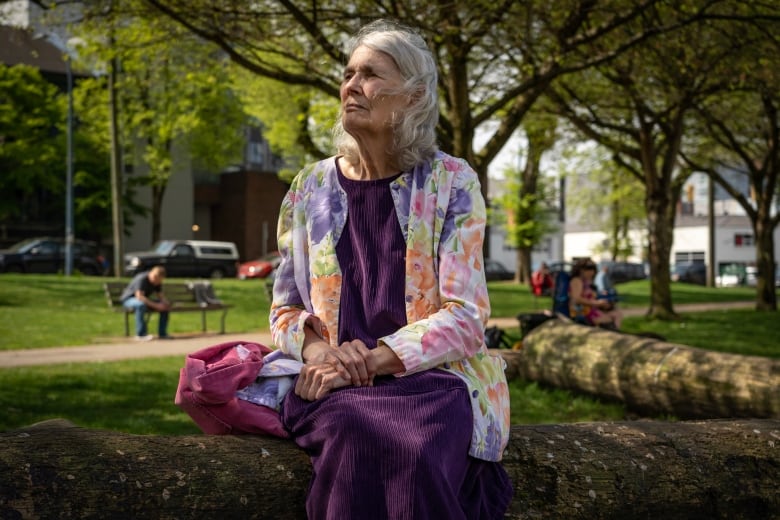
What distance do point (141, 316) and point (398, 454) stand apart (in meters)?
14.7

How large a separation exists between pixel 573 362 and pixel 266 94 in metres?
23.1

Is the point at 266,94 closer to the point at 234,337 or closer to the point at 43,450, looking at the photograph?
the point at 234,337

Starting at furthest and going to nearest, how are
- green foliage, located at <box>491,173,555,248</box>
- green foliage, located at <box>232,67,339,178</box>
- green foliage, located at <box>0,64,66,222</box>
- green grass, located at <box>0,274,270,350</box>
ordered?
green foliage, located at <box>0,64,66,222</box>
green foliage, located at <box>491,173,555,248</box>
green foliage, located at <box>232,67,339,178</box>
green grass, located at <box>0,274,270,350</box>

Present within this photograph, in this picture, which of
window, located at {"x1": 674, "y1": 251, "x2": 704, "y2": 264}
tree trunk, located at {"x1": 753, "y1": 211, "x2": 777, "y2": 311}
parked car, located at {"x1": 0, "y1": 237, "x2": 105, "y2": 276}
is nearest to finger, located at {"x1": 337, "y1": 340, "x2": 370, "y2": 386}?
tree trunk, located at {"x1": 753, "y1": 211, "x2": 777, "y2": 311}

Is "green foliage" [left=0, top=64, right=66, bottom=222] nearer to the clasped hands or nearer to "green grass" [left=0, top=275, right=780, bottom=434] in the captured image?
"green grass" [left=0, top=275, right=780, bottom=434]

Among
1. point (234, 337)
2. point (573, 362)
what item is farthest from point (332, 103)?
point (573, 362)

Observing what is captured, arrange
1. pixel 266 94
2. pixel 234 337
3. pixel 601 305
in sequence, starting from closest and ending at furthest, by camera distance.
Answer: pixel 601 305
pixel 234 337
pixel 266 94

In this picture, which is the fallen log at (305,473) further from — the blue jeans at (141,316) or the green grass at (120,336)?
the blue jeans at (141,316)

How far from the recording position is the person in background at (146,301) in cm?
1639

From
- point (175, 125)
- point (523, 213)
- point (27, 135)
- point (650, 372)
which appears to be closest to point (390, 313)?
point (650, 372)

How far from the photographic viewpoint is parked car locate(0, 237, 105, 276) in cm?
3747

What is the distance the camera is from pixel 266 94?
3069cm

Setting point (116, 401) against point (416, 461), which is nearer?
point (416, 461)

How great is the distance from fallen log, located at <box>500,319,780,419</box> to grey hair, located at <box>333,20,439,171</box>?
486 cm
